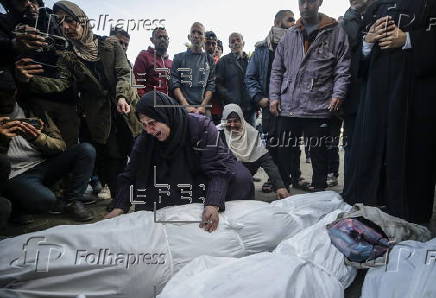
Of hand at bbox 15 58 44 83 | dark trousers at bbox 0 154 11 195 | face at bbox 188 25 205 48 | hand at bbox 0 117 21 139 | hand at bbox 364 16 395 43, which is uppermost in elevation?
face at bbox 188 25 205 48

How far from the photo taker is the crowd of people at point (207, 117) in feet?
5.50

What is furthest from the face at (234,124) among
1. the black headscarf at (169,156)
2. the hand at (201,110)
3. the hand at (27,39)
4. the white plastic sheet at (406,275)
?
the white plastic sheet at (406,275)

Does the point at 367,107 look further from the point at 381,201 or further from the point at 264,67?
the point at 264,67

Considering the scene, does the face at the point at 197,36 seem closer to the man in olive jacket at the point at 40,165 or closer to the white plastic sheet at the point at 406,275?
the man in olive jacket at the point at 40,165

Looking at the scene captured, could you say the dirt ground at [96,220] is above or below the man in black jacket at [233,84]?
below

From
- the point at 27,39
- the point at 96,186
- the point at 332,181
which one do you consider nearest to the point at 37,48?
the point at 27,39

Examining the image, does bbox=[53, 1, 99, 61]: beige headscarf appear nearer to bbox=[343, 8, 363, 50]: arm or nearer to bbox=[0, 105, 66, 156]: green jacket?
bbox=[0, 105, 66, 156]: green jacket

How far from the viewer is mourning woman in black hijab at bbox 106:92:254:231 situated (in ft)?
5.31

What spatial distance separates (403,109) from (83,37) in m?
1.93

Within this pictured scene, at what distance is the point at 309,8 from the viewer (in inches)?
89.5

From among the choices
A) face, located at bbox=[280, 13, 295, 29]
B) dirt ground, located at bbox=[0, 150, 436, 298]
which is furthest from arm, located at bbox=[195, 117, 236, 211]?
face, located at bbox=[280, 13, 295, 29]

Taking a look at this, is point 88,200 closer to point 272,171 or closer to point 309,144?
point 272,171

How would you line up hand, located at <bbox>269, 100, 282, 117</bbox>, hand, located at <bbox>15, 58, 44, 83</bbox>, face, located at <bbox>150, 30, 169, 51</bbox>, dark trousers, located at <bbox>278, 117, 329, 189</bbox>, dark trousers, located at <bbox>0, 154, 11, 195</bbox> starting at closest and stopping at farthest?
dark trousers, located at <bbox>0, 154, 11, 195</bbox> < hand, located at <bbox>15, 58, 44, 83</bbox> < dark trousers, located at <bbox>278, 117, 329, 189</bbox> < hand, located at <bbox>269, 100, 282, 117</bbox> < face, located at <bbox>150, 30, 169, 51</bbox>

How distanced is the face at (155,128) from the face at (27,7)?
0.96 meters
